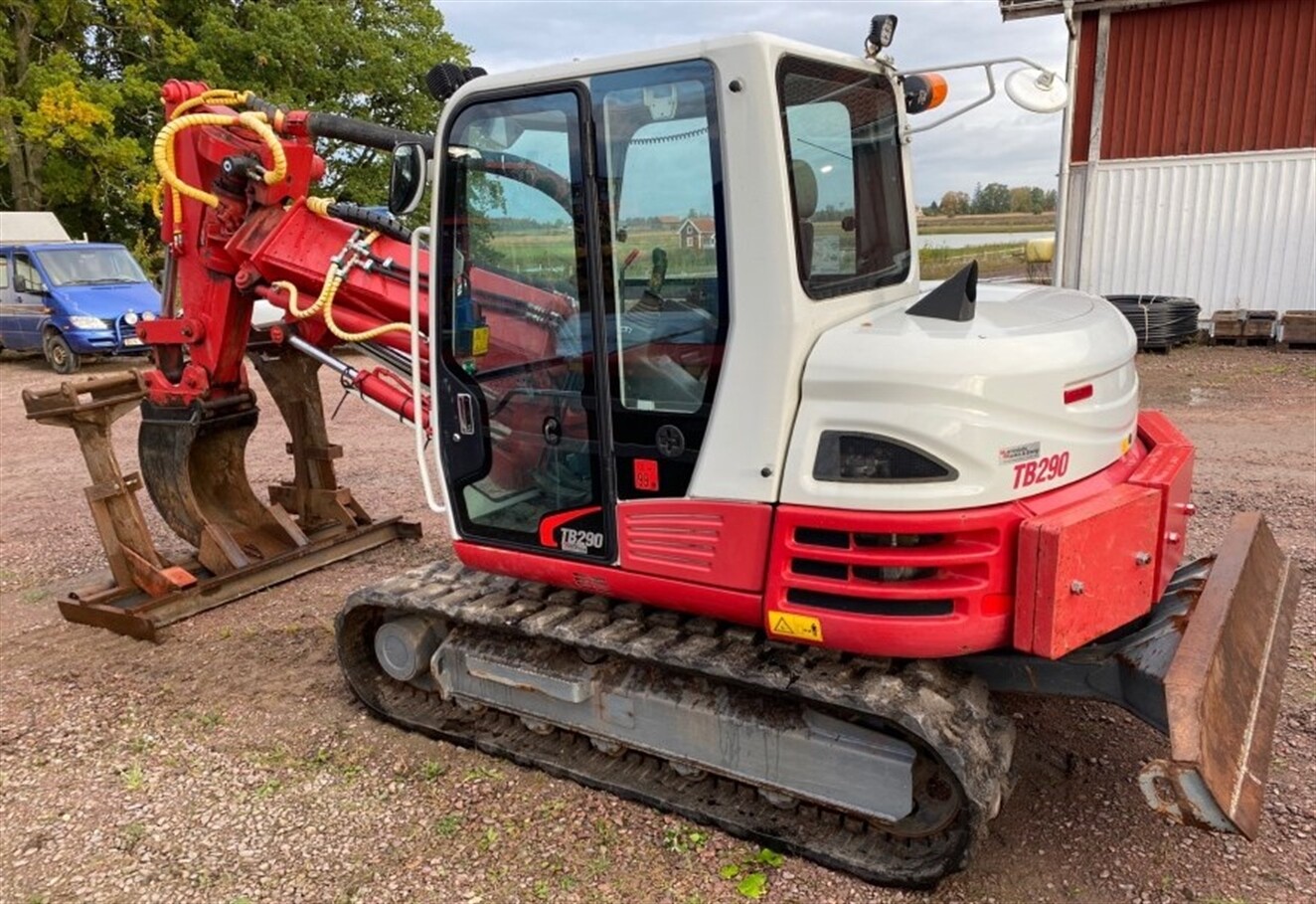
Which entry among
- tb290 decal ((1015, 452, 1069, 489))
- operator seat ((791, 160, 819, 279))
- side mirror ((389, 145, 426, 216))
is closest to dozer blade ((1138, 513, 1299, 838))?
tb290 decal ((1015, 452, 1069, 489))

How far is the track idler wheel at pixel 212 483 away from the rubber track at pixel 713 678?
5.83 ft

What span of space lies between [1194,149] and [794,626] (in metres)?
13.2

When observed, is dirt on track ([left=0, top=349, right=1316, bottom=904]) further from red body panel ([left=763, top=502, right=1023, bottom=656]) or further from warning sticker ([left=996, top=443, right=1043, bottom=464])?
warning sticker ([left=996, top=443, right=1043, bottom=464])

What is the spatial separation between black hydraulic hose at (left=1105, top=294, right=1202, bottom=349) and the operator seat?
34.9 ft

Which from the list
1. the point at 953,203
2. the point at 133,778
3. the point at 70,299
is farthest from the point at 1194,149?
the point at 70,299

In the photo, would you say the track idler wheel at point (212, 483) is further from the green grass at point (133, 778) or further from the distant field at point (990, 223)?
the distant field at point (990, 223)

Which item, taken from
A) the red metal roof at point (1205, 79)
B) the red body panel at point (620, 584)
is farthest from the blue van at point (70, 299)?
the red metal roof at point (1205, 79)

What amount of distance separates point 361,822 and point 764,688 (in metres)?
1.61

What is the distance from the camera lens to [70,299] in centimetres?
1460

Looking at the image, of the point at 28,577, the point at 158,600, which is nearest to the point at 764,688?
the point at 158,600

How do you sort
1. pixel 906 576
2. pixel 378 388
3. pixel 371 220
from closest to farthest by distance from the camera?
pixel 906 576, pixel 371 220, pixel 378 388

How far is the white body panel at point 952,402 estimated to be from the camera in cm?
287

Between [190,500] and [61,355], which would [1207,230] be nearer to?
A: [190,500]

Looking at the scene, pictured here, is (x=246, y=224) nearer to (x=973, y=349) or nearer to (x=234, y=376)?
(x=234, y=376)
